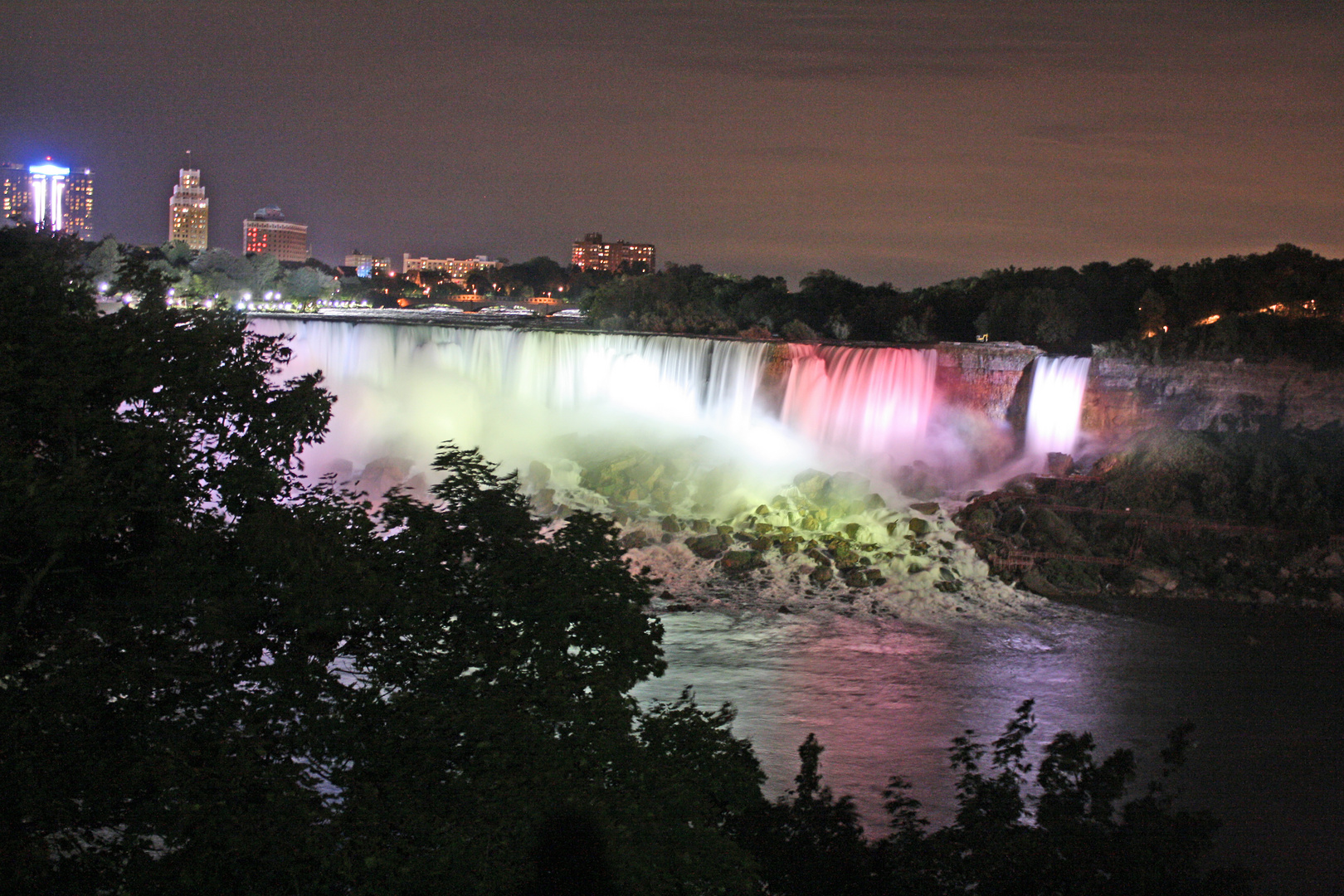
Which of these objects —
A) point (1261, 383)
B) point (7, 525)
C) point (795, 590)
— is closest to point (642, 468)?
point (795, 590)

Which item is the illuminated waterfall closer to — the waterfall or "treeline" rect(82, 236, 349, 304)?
the waterfall

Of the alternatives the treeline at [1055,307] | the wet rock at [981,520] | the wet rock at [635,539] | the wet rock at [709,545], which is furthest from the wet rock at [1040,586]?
the treeline at [1055,307]

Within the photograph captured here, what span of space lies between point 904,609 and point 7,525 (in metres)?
17.9

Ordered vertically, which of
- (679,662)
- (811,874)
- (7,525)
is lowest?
(679,662)

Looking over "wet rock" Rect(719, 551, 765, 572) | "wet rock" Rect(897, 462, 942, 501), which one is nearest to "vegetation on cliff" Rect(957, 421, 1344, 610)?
"wet rock" Rect(897, 462, 942, 501)

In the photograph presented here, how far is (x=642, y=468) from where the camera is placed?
29938 mm

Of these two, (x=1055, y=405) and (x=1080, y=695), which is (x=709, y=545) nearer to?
(x=1080, y=695)

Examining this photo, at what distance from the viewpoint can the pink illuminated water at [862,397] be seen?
31.8m

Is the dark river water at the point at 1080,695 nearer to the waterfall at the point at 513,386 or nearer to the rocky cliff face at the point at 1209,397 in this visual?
the rocky cliff face at the point at 1209,397

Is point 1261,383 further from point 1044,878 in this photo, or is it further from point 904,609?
point 1044,878

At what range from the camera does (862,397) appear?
106ft

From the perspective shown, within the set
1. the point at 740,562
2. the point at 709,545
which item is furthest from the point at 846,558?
the point at 709,545

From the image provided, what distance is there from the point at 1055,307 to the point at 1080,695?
27.9 meters

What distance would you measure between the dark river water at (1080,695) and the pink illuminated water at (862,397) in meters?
10.6
